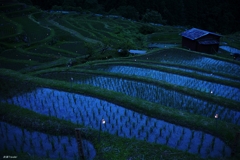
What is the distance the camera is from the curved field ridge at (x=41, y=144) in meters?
6.77

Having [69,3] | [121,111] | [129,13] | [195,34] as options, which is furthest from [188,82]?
[69,3]

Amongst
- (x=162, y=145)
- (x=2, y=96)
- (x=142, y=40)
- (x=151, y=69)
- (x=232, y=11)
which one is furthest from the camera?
(x=232, y=11)

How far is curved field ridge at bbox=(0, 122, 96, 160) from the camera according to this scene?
6772 millimetres

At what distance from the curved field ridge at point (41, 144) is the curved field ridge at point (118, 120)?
1.40 m

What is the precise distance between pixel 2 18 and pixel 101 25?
16989mm

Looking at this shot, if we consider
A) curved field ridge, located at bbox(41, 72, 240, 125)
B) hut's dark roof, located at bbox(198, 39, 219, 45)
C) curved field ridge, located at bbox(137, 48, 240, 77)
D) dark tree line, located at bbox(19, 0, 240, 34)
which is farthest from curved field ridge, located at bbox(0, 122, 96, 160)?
dark tree line, located at bbox(19, 0, 240, 34)

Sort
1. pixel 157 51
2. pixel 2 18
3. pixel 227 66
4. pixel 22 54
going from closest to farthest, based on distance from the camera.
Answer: pixel 227 66 < pixel 22 54 < pixel 157 51 < pixel 2 18

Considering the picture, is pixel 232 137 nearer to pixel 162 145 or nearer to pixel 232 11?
pixel 162 145

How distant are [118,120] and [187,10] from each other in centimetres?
5942

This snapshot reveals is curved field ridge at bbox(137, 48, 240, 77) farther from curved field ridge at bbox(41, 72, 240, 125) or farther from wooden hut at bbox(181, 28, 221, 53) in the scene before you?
curved field ridge at bbox(41, 72, 240, 125)

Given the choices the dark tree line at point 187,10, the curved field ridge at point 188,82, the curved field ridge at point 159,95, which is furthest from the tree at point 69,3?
the curved field ridge at point 159,95

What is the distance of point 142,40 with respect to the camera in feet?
109

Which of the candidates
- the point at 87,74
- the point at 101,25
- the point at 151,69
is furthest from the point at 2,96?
the point at 101,25

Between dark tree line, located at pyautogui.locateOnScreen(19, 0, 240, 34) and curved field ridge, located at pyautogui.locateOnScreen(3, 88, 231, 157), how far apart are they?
48448mm
